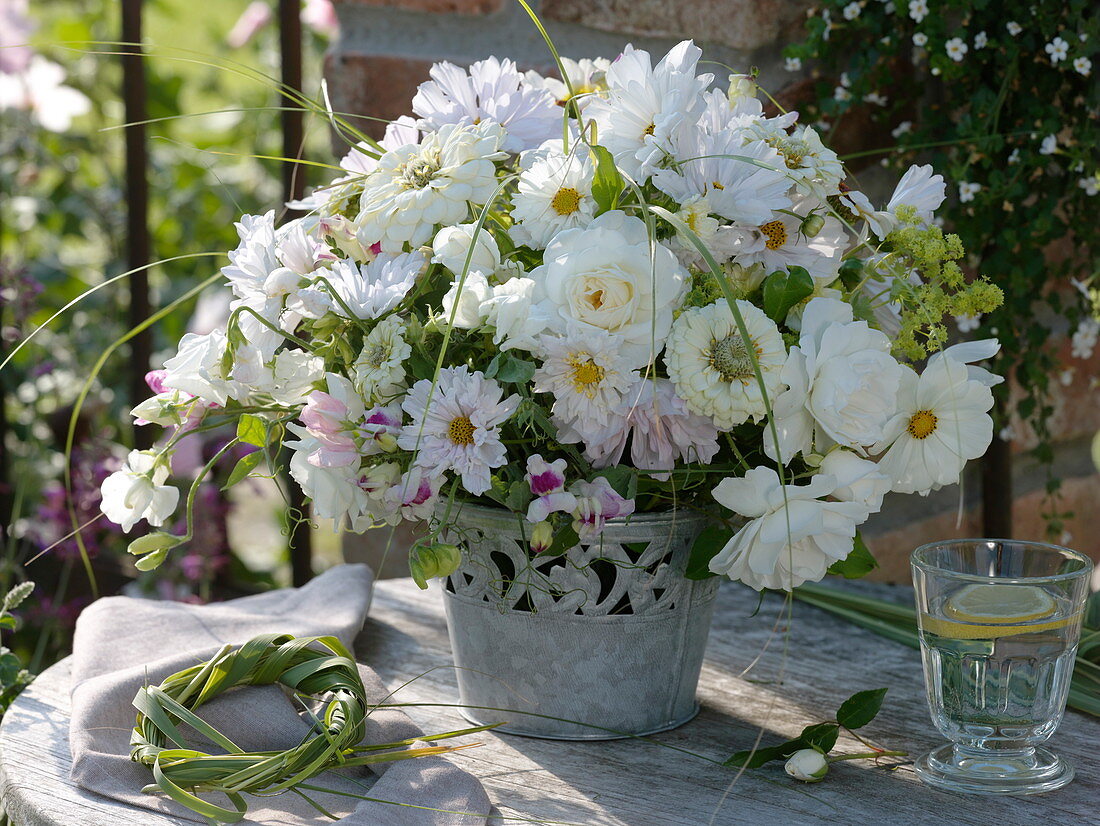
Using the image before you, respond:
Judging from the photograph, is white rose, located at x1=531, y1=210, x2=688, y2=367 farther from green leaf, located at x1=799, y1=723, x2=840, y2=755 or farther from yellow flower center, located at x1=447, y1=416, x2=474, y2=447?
green leaf, located at x1=799, y1=723, x2=840, y2=755

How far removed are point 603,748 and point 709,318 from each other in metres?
0.30

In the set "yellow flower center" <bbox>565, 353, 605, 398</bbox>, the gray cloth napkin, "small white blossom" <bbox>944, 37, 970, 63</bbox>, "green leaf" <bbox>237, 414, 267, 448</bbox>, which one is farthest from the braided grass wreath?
"small white blossom" <bbox>944, 37, 970, 63</bbox>

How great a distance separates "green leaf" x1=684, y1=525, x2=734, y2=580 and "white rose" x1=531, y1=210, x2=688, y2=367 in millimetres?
138

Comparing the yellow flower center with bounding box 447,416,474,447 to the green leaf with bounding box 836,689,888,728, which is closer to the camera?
the yellow flower center with bounding box 447,416,474,447

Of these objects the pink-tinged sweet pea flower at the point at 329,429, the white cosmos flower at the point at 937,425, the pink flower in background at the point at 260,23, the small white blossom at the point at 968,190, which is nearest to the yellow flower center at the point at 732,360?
the white cosmos flower at the point at 937,425

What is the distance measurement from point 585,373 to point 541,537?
9 centimetres

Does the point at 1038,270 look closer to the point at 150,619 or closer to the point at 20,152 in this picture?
the point at 150,619

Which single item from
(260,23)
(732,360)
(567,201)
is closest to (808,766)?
(732,360)

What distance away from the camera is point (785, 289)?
688 mm

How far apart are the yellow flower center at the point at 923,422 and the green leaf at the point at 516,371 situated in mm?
226

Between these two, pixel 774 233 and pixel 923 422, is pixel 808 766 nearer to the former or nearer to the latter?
pixel 923 422

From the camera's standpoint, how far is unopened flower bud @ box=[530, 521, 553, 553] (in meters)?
0.67

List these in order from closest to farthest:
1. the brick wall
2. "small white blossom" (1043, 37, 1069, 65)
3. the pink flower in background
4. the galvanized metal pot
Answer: the galvanized metal pot < "small white blossom" (1043, 37, 1069, 65) < the brick wall < the pink flower in background

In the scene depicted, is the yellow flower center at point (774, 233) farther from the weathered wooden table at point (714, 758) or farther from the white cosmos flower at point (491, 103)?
the weathered wooden table at point (714, 758)
